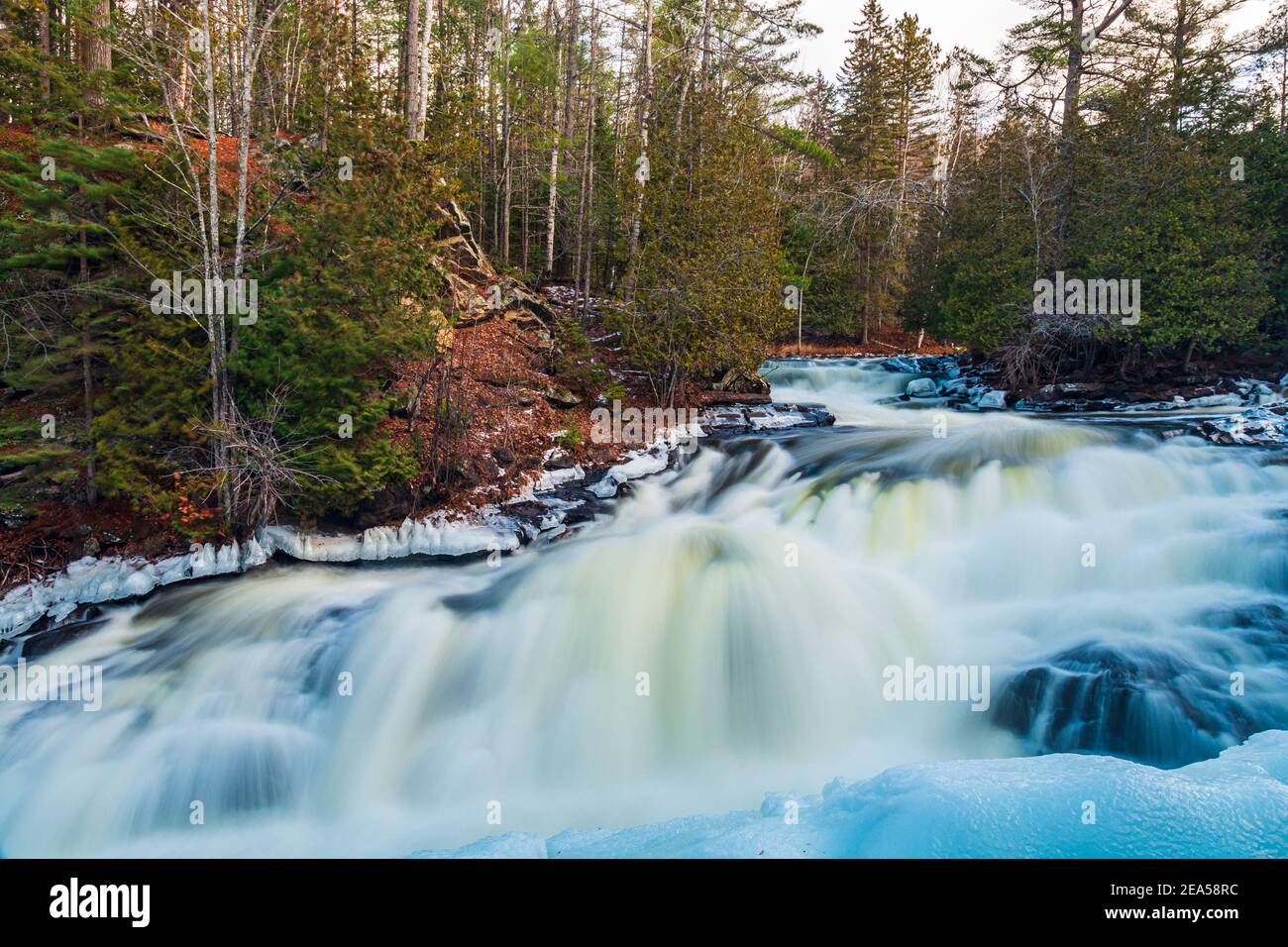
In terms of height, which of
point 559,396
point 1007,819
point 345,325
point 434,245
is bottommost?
point 1007,819

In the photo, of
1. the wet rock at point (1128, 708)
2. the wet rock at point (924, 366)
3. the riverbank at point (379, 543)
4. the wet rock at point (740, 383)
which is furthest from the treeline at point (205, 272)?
the wet rock at point (924, 366)

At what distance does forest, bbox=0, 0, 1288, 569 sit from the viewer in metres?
7.91

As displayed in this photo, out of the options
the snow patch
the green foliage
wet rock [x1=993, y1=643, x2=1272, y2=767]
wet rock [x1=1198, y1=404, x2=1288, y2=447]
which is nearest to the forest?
the green foliage

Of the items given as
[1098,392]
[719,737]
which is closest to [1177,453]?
[1098,392]

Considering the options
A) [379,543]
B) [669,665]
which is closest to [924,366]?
[669,665]

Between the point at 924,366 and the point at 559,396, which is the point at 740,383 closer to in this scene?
the point at 559,396

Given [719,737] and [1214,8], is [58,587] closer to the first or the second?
[719,737]

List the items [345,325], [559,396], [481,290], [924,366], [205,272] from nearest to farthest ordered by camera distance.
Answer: [205,272] → [345,325] → [559,396] → [481,290] → [924,366]

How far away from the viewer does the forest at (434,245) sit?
7.91 metres

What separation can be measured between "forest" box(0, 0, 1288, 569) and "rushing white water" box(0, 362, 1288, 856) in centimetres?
195

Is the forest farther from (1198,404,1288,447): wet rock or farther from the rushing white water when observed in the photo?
(1198,404,1288,447): wet rock

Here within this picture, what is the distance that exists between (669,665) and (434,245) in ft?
21.9

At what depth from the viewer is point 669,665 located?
23.7 feet
